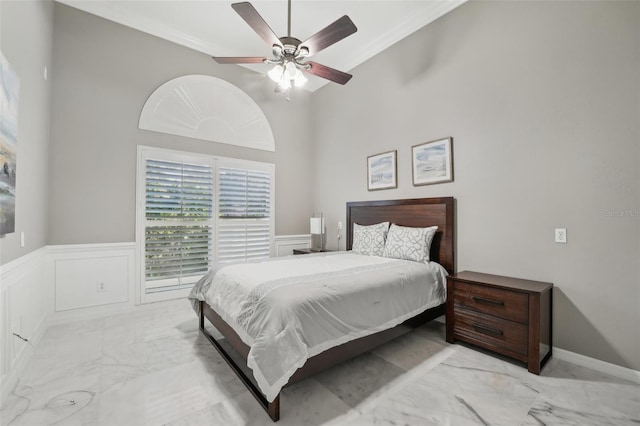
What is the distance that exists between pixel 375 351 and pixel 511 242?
1.66m

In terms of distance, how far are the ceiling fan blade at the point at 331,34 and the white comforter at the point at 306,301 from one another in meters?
2.03

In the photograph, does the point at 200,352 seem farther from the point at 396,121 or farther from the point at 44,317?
the point at 396,121

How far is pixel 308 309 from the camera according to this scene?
5.78 ft

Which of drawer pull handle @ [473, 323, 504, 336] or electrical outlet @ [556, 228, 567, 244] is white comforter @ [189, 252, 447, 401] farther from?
electrical outlet @ [556, 228, 567, 244]

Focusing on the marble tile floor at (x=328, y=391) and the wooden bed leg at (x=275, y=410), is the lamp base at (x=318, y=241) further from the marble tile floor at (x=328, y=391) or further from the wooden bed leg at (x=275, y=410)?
the wooden bed leg at (x=275, y=410)

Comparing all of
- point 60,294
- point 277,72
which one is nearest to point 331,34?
point 277,72

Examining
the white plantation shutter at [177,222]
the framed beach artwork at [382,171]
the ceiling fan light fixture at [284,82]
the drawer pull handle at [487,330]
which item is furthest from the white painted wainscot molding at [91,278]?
the drawer pull handle at [487,330]

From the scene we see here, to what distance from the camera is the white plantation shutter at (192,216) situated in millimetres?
3598

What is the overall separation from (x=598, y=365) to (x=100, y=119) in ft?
18.1

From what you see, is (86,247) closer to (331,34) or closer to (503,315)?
(331,34)

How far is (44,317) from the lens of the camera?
2.85 meters

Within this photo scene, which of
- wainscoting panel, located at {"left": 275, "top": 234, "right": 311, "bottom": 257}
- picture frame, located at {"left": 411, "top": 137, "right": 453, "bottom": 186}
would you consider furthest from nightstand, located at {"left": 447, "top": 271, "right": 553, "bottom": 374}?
wainscoting panel, located at {"left": 275, "top": 234, "right": 311, "bottom": 257}

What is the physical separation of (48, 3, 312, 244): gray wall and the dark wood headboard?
2656 millimetres

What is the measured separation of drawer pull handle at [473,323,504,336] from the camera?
2273 mm
